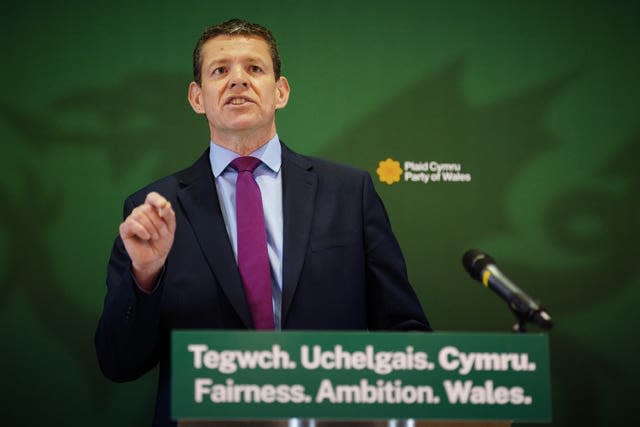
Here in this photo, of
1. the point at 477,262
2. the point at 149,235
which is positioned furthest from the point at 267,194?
the point at 477,262

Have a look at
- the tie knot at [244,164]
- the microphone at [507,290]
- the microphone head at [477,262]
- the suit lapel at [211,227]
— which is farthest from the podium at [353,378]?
the tie knot at [244,164]

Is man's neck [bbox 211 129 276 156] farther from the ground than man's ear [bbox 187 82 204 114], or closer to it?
closer to it

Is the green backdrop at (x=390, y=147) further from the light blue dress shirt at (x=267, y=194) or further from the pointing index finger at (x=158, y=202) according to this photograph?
the pointing index finger at (x=158, y=202)

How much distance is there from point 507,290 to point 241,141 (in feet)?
3.23

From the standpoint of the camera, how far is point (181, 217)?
186 cm

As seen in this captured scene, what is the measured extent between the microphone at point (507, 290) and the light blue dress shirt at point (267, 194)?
0.57 meters

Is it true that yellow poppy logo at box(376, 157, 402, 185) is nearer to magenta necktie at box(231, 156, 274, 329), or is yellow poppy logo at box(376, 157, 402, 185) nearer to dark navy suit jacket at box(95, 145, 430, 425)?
dark navy suit jacket at box(95, 145, 430, 425)

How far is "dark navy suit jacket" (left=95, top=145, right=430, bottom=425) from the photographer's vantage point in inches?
64.6

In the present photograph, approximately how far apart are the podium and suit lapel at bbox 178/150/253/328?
532mm

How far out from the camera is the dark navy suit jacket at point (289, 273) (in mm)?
1642

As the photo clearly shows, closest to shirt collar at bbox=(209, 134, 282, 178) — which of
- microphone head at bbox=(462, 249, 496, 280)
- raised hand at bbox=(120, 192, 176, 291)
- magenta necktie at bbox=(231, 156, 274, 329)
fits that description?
magenta necktie at bbox=(231, 156, 274, 329)

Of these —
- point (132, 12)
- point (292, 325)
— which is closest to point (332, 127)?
point (132, 12)

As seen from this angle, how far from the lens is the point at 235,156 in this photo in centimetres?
195

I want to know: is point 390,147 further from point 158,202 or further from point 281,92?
point 158,202
